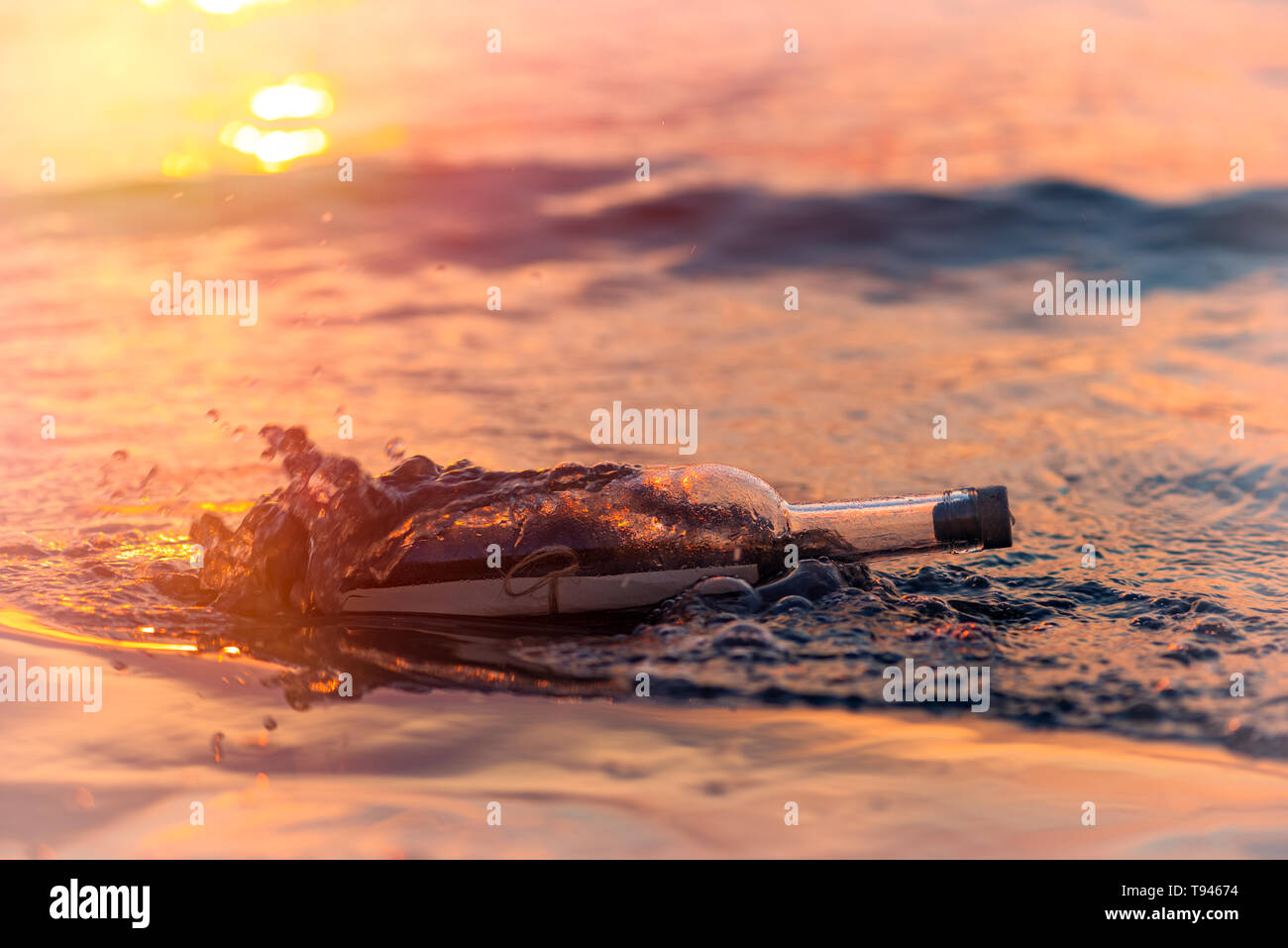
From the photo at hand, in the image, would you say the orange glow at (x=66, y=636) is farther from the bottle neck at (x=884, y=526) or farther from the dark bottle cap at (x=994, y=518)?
the dark bottle cap at (x=994, y=518)

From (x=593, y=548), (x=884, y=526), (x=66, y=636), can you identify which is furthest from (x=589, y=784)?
(x=66, y=636)

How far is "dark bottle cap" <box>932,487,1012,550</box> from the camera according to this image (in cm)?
307

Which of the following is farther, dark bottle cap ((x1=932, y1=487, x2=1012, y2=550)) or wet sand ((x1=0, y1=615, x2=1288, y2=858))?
dark bottle cap ((x1=932, y1=487, x2=1012, y2=550))

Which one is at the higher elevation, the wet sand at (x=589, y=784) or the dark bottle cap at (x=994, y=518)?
the dark bottle cap at (x=994, y=518)

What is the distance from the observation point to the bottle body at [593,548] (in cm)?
296

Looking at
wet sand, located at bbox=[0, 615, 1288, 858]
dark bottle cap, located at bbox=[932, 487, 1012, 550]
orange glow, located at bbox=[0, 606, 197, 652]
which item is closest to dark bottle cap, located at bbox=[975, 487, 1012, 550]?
dark bottle cap, located at bbox=[932, 487, 1012, 550]

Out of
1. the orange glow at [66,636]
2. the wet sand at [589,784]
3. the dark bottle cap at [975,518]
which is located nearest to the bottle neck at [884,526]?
the dark bottle cap at [975,518]

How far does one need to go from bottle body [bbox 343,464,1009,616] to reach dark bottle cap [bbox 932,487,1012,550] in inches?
0.5

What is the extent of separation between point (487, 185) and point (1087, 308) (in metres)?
4.43

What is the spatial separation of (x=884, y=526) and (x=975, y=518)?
258 millimetres

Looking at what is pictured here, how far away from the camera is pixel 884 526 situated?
323cm

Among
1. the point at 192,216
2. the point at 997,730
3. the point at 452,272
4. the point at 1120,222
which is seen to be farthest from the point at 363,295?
the point at 997,730

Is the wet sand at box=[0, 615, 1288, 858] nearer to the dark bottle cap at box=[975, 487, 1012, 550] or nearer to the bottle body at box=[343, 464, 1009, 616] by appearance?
the bottle body at box=[343, 464, 1009, 616]

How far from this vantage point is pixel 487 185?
28.5ft
